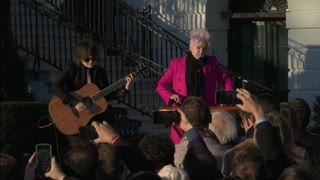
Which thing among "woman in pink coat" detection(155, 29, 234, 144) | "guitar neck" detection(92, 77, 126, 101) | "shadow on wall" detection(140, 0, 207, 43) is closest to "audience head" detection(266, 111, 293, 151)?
"woman in pink coat" detection(155, 29, 234, 144)


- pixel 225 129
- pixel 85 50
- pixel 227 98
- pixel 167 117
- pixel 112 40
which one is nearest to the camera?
pixel 167 117

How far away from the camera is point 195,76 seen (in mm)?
9141

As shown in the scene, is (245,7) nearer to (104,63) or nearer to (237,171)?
(104,63)

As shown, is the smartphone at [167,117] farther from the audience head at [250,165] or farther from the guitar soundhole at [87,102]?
the guitar soundhole at [87,102]

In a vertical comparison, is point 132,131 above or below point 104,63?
below

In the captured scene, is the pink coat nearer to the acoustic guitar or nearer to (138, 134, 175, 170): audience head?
the acoustic guitar

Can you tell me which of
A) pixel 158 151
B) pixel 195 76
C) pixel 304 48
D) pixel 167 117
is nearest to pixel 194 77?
pixel 195 76

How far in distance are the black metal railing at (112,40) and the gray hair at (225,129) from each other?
648 cm

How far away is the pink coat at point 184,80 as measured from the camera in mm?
9188

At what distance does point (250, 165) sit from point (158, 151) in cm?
66

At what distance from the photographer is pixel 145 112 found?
13523mm

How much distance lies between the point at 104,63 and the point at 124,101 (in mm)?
790

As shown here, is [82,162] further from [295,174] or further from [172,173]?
[295,174]

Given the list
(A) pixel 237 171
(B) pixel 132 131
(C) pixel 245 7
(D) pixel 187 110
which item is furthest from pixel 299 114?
(C) pixel 245 7
